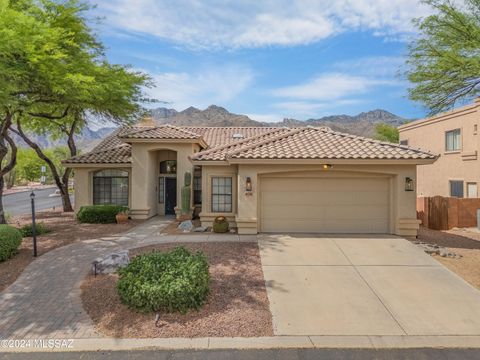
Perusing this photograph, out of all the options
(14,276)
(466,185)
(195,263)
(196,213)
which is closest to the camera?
(195,263)

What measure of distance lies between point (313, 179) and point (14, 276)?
10.2 m

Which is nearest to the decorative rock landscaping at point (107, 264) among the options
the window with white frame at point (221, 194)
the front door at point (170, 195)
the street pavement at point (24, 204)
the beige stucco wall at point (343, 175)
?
the beige stucco wall at point (343, 175)

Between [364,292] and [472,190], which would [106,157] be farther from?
[472,190]

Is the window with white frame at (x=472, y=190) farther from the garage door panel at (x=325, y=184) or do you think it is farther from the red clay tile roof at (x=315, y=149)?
the garage door panel at (x=325, y=184)

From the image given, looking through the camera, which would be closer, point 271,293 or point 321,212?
point 271,293

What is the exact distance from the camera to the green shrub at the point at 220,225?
41.5 feet

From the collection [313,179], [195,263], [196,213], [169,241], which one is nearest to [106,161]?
[196,213]

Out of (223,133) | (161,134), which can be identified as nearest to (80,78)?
(161,134)

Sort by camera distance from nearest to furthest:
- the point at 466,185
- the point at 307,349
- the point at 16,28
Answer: the point at 307,349 < the point at 16,28 < the point at 466,185

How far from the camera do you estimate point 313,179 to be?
12539 millimetres

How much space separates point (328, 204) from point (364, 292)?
563cm

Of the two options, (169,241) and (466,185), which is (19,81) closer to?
(169,241)

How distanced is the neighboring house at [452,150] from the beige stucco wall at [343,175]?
351 inches

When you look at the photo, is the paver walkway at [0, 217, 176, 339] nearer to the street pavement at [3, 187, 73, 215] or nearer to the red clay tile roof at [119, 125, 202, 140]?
the red clay tile roof at [119, 125, 202, 140]
